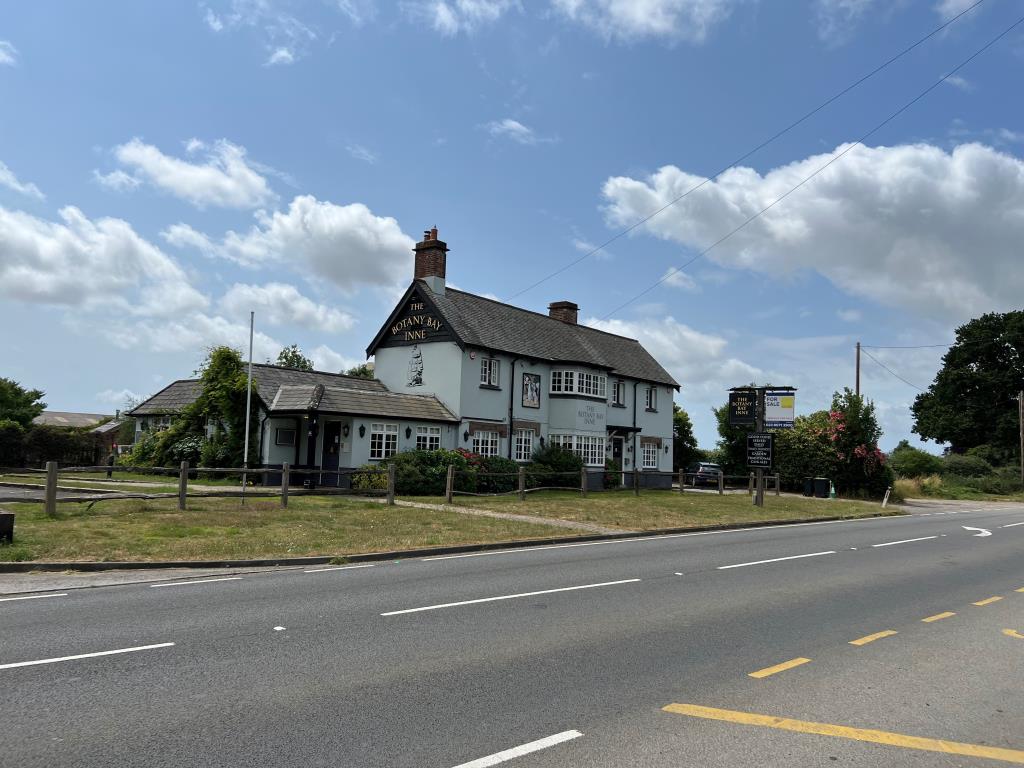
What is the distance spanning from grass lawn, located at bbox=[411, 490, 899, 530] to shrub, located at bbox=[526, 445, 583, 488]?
1.39 meters

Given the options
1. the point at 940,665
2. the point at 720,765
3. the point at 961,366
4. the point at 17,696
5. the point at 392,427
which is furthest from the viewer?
the point at 961,366

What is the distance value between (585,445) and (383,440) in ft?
35.4

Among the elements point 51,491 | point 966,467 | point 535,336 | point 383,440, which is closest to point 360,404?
point 383,440

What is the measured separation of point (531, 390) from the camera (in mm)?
34594

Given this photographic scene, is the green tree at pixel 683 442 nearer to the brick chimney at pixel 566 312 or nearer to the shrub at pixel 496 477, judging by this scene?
the brick chimney at pixel 566 312

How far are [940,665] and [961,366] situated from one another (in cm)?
7446

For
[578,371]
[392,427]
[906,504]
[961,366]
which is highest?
[961,366]

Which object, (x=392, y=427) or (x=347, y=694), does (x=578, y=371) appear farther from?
(x=347, y=694)

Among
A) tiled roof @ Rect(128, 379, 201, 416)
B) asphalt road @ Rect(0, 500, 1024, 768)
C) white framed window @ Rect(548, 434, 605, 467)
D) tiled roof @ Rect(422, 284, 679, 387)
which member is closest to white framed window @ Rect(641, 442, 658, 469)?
tiled roof @ Rect(422, 284, 679, 387)

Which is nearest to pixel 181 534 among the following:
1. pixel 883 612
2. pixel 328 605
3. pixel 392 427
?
pixel 328 605

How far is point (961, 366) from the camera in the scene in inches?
2795

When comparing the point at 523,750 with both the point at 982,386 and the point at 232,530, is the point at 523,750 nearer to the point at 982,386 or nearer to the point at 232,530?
the point at 232,530

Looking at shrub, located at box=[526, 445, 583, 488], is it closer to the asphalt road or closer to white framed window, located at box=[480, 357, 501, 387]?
white framed window, located at box=[480, 357, 501, 387]

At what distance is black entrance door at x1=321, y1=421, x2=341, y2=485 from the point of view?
28984 mm
